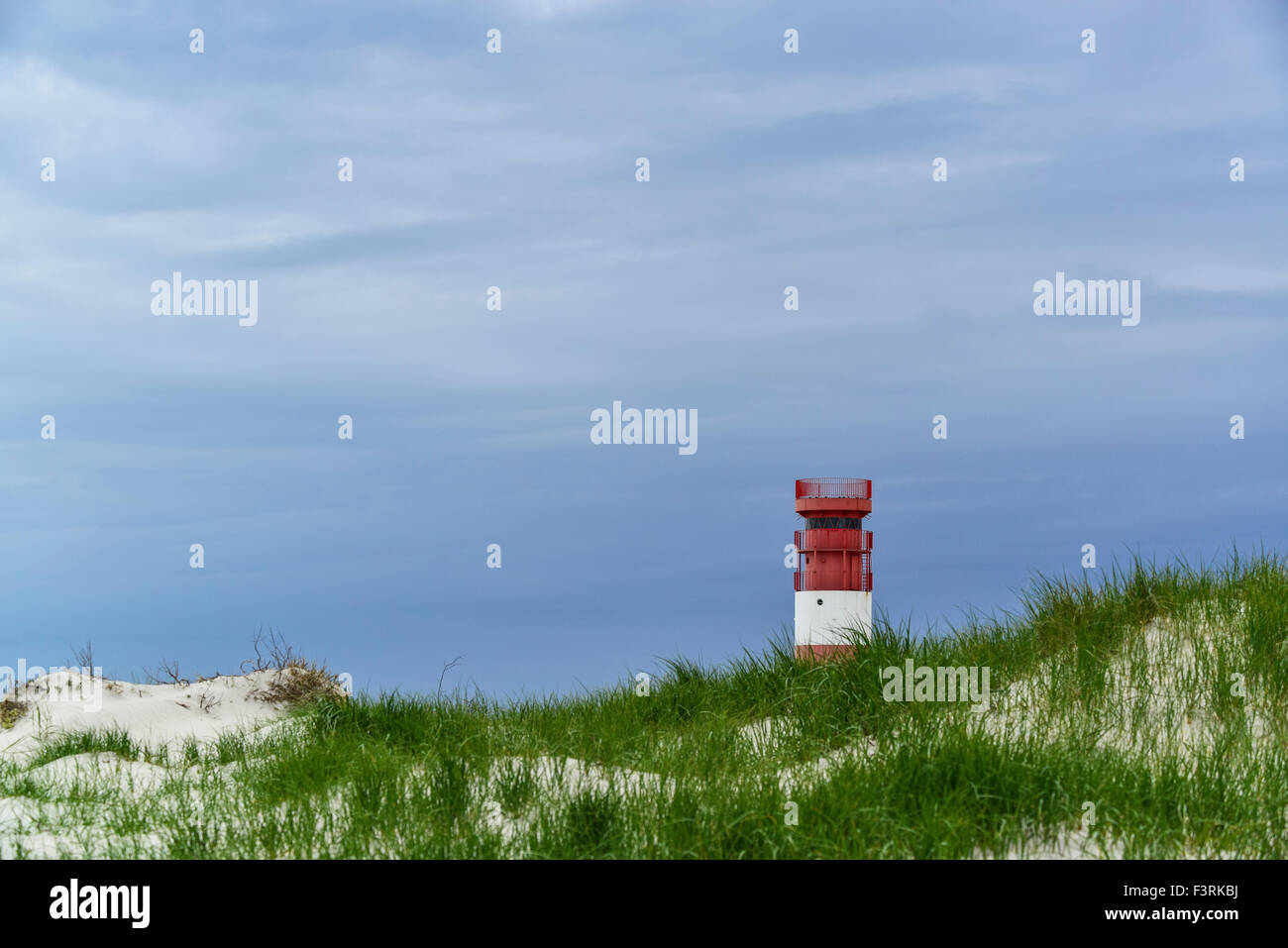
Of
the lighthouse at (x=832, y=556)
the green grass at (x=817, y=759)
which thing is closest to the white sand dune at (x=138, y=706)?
the green grass at (x=817, y=759)

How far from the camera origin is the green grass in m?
6.54

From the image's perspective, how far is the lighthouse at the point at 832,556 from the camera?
42.1ft

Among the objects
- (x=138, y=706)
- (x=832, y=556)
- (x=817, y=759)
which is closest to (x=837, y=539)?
(x=832, y=556)

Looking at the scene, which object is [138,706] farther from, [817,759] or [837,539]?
[817,759]

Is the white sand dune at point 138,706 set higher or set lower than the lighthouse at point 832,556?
lower

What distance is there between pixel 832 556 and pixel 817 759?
5.02 m

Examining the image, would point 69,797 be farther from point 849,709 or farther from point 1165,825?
point 1165,825

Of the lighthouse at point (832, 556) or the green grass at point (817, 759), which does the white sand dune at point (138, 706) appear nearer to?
the green grass at point (817, 759)

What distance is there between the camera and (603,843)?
6.38 m

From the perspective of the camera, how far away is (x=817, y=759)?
834 centimetres

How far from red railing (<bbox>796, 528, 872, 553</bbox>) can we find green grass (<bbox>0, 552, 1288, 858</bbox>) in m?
2.44

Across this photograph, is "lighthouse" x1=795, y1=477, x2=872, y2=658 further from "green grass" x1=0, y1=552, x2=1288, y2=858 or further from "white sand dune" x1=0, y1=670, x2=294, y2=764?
"white sand dune" x1=0, y1=670, x2=294, y2=764
